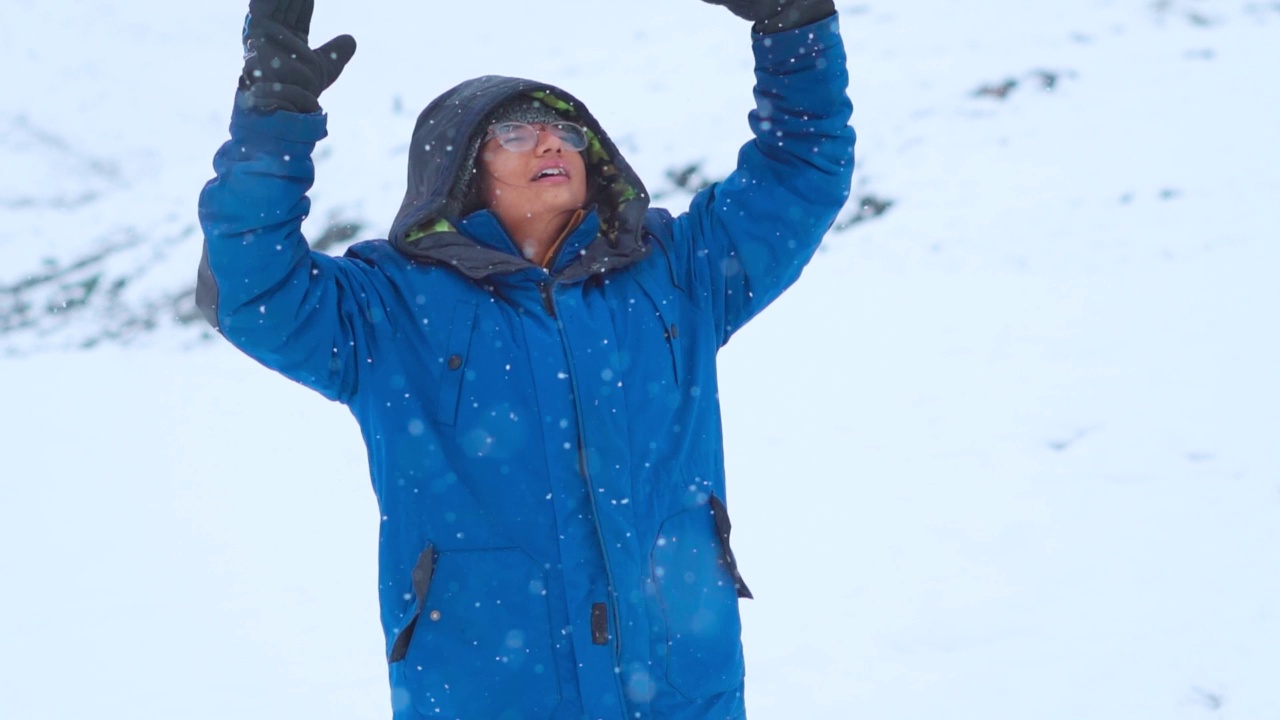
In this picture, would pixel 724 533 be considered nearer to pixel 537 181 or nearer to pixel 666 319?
pixel 666 319

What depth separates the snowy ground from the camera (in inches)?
155

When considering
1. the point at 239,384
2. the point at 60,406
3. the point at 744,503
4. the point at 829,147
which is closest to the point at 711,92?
the point at 239,384

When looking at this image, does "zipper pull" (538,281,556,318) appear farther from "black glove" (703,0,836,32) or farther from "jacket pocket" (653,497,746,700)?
"black glove" (703,0,836,32)

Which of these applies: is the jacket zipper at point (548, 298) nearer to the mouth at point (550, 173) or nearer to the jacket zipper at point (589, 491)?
the jacket zipper at point (589, 491)

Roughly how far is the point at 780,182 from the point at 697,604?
84cm

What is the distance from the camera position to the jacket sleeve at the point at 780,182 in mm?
2094

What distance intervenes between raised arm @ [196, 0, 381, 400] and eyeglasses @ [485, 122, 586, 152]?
366 mm

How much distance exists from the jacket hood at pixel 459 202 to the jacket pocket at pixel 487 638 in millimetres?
516

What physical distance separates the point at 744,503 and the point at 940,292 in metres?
Answer: 3.79

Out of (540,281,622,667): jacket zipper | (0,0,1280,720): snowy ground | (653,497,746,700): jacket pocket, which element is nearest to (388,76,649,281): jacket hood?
(540,281,622,667): jacket zipper

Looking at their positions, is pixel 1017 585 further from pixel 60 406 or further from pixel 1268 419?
pixel 60 406

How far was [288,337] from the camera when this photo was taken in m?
1.76

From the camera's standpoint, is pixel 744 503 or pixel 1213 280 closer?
pixel 744 503

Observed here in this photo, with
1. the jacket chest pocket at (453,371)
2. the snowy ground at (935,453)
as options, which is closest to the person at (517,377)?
the jacket chest pocket at (453,371)
